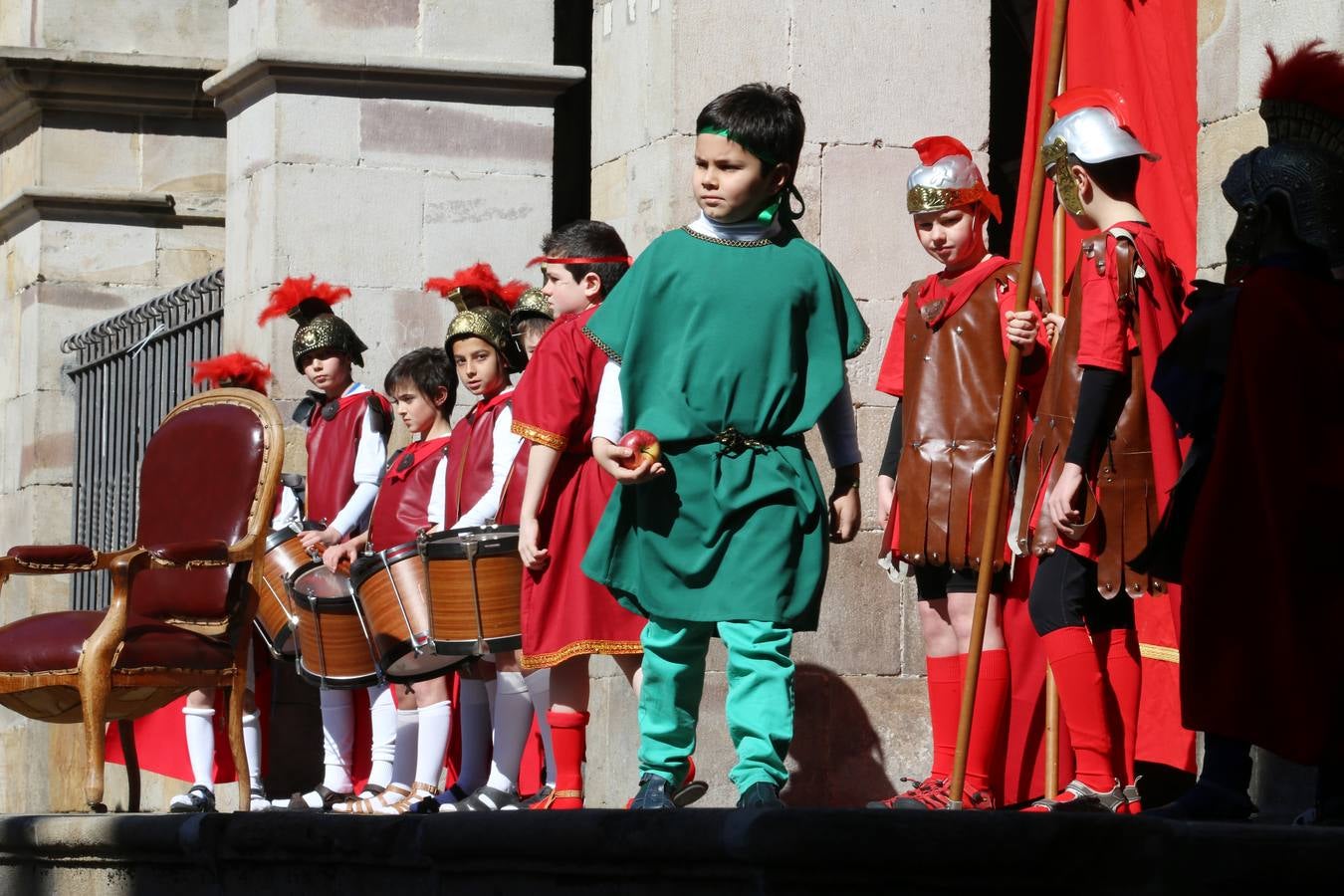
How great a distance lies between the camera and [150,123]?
14633mm

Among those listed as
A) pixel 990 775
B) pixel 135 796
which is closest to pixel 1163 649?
pixel 990 775

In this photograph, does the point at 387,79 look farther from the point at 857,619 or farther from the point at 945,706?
the point at 945,706

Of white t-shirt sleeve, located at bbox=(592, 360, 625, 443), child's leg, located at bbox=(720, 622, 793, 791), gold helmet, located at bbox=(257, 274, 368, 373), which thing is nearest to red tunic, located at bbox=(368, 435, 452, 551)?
gold helmet, located at bbox=(257, 274, 368, 373)

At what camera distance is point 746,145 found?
5.82m

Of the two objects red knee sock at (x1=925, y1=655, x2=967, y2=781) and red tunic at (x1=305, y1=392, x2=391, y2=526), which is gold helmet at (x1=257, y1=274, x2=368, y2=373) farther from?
red knee sock at (x1=925, y1=655, x2=967, y2=781)

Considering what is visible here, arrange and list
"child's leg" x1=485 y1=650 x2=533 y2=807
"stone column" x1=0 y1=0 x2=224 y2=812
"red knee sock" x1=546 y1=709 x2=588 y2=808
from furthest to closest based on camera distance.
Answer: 1. "stone column" x1=0 y1=0 x2=224 y2=812
2. "child's leg" x1=485 y1=650 x2=533 y2=807
3. "red knee sock" x1=546 y1=709 x2=588 y2=808

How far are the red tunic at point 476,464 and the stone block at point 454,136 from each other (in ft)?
8.80

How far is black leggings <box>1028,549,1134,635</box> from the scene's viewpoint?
6176mm

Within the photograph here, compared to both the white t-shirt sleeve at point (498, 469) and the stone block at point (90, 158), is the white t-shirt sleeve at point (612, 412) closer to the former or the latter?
the white t-shirt sleeve at point (498, 469)

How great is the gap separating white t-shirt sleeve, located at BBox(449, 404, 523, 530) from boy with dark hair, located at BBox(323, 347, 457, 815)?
0.51m

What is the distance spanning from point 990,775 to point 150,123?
9.37 m

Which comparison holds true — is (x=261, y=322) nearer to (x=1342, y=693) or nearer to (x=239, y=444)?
(x=239, y=444)

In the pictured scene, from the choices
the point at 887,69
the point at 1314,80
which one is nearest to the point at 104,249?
the point at 887,69

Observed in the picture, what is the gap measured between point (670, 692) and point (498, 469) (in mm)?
2422
